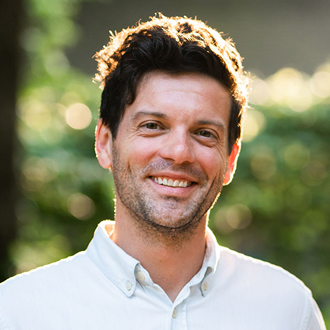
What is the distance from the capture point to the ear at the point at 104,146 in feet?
7.98

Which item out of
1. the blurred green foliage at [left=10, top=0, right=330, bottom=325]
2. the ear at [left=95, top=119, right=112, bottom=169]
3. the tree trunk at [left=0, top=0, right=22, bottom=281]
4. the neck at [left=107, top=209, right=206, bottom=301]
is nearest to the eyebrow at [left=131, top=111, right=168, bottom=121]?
the ear at [left=95, top=119, right=112, bottom=169]

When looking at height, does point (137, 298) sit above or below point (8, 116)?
below

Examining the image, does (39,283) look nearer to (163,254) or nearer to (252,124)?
(163,254)

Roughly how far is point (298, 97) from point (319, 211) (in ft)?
4.38

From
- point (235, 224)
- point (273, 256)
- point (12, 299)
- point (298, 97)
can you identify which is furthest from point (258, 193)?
point (12, 299)

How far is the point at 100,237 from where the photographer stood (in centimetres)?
229

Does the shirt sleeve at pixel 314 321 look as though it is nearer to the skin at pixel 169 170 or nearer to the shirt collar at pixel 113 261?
the skin at pixel 169 170

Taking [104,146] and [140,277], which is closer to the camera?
[140,277]

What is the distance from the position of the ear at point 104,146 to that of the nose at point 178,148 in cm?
36

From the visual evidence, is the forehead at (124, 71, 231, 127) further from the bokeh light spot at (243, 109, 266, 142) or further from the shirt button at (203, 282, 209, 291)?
the bokeh light spot at (243, 109, 266, 142)

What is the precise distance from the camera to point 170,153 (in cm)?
213

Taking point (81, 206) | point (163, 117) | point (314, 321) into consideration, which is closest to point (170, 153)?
point (163, 117)

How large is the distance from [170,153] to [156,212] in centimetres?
25

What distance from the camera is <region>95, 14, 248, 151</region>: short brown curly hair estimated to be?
88.7 inches
